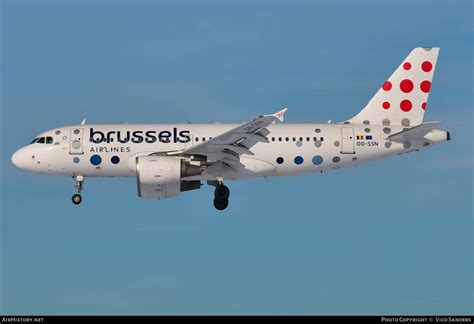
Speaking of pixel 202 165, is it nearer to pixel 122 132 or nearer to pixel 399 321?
pixel 122 132

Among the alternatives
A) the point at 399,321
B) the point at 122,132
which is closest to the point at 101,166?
the point at 122,132

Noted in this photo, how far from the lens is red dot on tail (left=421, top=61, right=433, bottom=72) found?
49906 mm

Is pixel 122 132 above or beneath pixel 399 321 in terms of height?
above

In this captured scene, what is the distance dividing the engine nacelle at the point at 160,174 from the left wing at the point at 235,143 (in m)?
1.07

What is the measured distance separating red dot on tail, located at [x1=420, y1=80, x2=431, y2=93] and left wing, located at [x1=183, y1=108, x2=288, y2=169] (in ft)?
32.3

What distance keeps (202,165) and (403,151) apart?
9781 mm

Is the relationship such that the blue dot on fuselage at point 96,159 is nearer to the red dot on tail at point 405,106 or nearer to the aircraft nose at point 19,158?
the aircraft nose at point 19,158

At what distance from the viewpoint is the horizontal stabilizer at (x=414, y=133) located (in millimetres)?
44812

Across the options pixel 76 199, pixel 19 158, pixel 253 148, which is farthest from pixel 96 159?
pixel 253 148

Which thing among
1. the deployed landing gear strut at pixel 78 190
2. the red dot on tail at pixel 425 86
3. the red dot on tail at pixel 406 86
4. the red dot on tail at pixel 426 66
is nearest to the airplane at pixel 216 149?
the deployed landing gear strut at pixel 78 190

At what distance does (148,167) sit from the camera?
43750 mm

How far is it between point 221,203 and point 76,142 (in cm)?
757

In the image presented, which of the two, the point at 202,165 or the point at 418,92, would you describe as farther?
the point at 418,92

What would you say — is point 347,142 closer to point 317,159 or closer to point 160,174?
point 317,159
